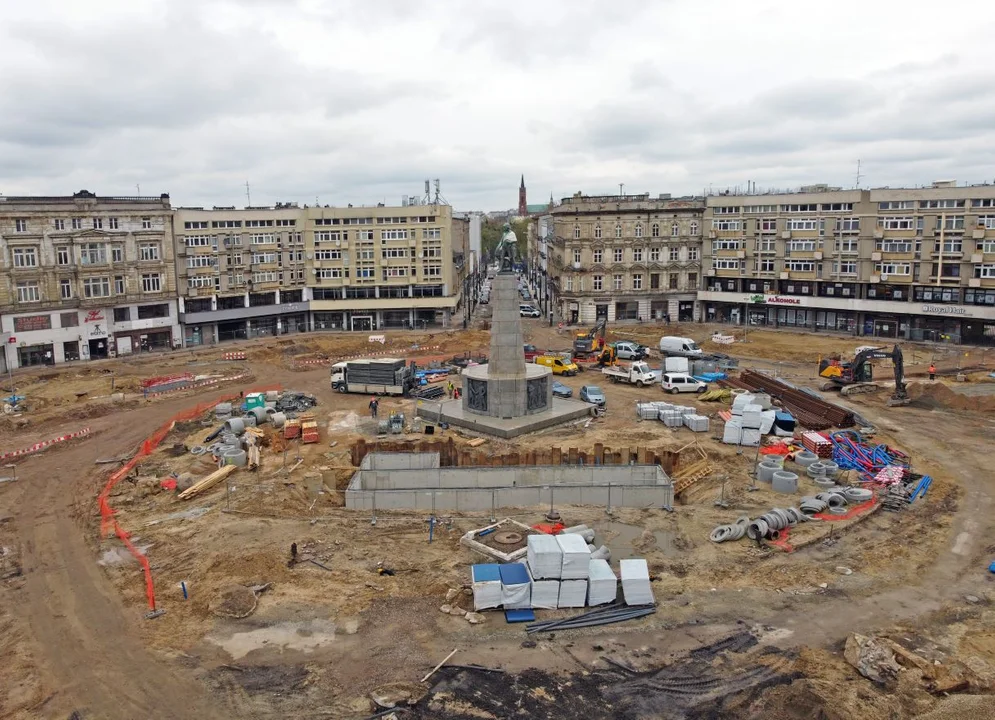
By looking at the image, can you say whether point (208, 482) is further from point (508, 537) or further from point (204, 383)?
point (204, 383)

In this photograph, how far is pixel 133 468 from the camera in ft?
119

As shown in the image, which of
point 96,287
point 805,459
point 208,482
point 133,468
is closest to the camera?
point 208,482

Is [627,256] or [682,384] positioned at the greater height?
[627,256]

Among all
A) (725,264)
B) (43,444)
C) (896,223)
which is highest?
(896,223)

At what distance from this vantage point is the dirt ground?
59.1 feet

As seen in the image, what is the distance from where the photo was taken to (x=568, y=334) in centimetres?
8094

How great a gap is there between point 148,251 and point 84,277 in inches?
274

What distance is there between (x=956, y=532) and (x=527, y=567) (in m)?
17.0

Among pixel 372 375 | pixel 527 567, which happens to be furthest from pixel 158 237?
pixel 527 567

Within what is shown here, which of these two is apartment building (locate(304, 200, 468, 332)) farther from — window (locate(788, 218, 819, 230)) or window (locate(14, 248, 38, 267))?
window (locate(788, 218, 819, 230))

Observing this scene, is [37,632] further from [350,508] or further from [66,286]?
[66,286]

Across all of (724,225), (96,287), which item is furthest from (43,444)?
(724,225)

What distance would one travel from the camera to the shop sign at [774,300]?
79.7 metres

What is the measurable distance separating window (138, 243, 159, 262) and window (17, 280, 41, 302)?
9.85 metres
